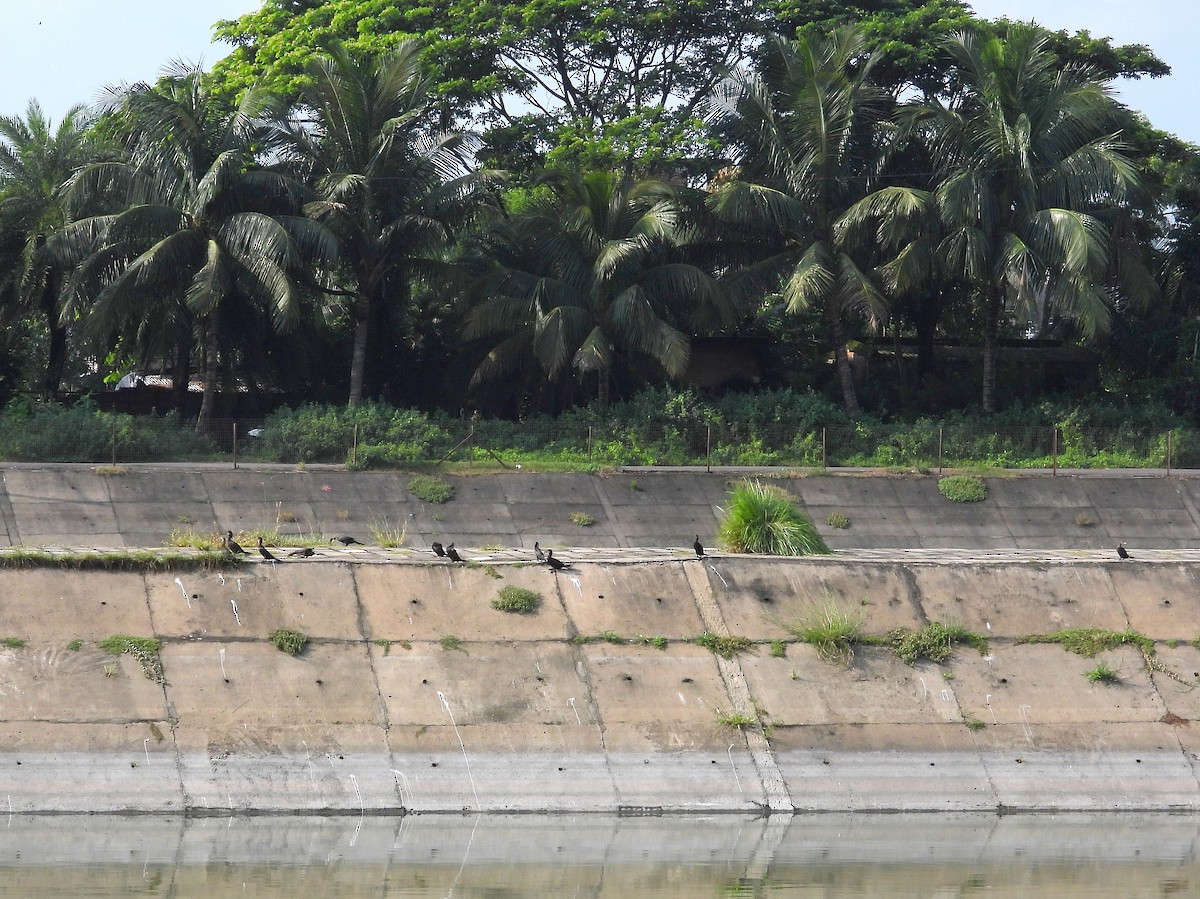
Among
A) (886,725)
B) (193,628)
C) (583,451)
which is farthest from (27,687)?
(583,451)

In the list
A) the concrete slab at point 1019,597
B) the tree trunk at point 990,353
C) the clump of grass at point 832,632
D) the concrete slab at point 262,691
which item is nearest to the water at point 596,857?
the concrete slab at point 262,691

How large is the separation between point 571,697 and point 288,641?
2662 mm

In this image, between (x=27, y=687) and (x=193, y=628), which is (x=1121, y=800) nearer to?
(x=193, y=628)

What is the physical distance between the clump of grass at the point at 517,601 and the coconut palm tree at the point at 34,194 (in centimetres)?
1795

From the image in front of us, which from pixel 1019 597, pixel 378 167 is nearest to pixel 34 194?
pixel 378 167

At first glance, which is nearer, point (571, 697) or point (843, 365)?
point (571, 697)

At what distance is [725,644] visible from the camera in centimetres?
1396

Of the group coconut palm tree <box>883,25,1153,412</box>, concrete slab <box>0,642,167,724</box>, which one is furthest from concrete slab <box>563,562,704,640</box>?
coconut palm tree <box>883,25,1153,412</box>

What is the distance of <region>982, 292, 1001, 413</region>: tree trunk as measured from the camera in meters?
29.8

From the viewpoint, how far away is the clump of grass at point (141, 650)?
1286 centimetres

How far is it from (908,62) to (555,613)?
2120cm

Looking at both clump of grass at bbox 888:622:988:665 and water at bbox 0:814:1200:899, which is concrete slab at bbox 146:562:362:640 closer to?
water at bbox 0:814:1200:899

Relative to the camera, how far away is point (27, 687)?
12594mm

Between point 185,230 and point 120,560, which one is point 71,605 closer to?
point 120,560
